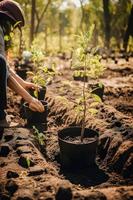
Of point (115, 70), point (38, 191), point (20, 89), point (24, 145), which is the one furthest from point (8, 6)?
point (115, 70)

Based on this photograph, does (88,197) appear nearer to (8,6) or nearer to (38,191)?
(38,191)

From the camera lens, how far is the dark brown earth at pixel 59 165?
3.07 metres

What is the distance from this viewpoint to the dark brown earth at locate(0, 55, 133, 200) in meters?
3.07

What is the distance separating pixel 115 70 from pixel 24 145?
8732mm

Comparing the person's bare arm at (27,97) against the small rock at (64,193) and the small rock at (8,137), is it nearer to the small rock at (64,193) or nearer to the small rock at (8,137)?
the small rock at (8,137)

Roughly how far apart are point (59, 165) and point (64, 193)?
166cm

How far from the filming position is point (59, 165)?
4574 mm

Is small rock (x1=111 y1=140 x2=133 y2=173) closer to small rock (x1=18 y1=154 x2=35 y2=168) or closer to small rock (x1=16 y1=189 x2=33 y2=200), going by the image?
small rock (x1=18 y1=154 x2=35 y2=168)

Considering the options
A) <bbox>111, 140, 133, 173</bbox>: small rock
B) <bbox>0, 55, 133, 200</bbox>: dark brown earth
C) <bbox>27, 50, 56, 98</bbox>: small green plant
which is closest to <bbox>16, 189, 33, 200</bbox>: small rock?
<bbox>0, 55, 133, 200</bbox>: dark brown earth

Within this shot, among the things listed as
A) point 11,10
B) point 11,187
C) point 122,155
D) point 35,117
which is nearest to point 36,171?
point 11,187

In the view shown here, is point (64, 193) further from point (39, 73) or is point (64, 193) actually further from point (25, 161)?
point (39, 73)

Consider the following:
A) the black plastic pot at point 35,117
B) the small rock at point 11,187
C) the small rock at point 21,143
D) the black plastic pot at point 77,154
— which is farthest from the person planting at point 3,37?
the black plastic pot at point 35,117

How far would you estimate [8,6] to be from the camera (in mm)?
3764

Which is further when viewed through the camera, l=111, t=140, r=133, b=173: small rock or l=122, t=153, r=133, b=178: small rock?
l=111, t=140, r=133, b=173: small rock
